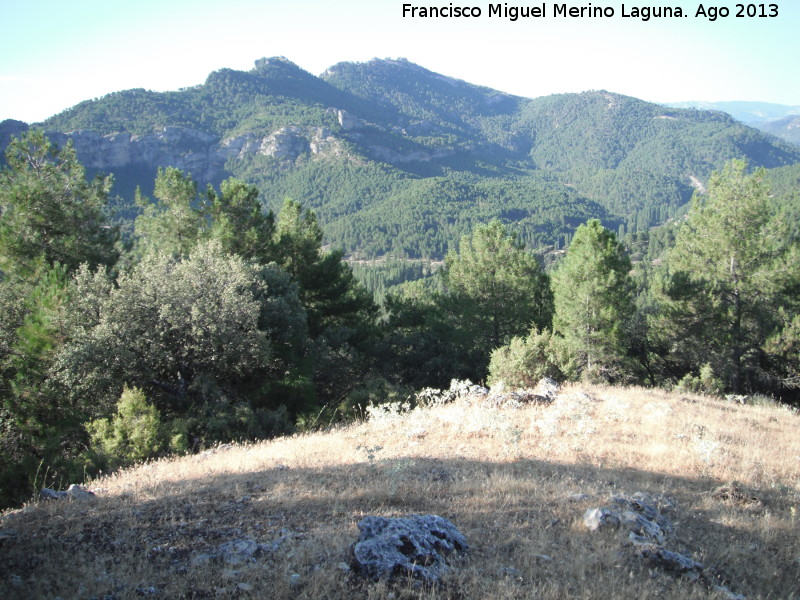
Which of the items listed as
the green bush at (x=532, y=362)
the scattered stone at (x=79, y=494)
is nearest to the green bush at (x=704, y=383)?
the green bush at (x=532, y=362)

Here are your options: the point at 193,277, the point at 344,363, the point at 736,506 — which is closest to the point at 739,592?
the point at 736,506

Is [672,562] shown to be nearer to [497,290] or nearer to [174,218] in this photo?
[497,290]

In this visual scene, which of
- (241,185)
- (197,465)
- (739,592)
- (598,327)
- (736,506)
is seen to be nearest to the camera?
(739,592)

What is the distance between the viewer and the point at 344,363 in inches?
789

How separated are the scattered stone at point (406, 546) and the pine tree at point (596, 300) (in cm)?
1467

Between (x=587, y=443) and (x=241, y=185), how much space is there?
19741mm

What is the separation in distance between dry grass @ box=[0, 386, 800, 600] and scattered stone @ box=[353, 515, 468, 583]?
0.15m

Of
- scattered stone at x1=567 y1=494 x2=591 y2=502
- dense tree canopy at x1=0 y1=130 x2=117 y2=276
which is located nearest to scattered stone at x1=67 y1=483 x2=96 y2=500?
scattered stone at x1=567 y1=494 x2=591 y2=502

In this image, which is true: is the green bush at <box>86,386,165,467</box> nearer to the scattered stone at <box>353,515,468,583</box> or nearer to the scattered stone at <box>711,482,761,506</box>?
the scattered stone at <box>353,515,468,583</box>

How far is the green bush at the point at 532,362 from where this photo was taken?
16953 millimetres

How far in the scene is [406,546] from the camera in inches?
165

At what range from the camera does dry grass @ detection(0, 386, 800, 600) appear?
3.94 metres

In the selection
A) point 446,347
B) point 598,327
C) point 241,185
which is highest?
point 241,185

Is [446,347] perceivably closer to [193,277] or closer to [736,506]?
[193,277]
